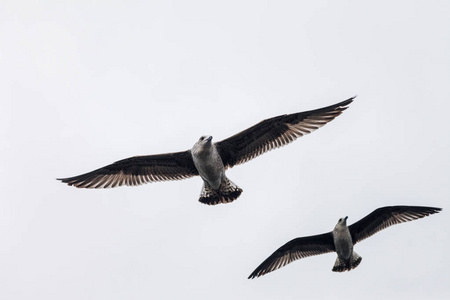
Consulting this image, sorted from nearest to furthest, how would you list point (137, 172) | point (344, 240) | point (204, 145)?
point (204, 145) → point (137, 172) → point (344, 240)

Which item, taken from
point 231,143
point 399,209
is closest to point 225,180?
point 231,143

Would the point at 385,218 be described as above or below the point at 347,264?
above

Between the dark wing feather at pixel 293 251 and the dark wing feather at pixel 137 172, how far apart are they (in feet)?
12.6

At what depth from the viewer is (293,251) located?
17.7 m

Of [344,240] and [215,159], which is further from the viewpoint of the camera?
[344,240]

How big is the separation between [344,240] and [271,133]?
151 inches

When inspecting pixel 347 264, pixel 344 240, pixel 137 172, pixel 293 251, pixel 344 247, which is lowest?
pixel 347 264

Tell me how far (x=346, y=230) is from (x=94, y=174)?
18.7 feet

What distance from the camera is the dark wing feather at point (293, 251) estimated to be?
17500 millimetres

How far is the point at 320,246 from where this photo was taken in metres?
17.6

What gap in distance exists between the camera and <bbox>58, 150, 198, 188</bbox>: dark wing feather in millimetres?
14773

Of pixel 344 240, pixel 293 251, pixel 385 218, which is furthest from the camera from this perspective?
pixel 293 251

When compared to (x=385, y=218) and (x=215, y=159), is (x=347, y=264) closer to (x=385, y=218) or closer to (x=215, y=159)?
(x=385, y=218)

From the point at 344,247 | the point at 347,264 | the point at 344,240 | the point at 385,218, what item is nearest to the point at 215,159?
the point at 344,240
